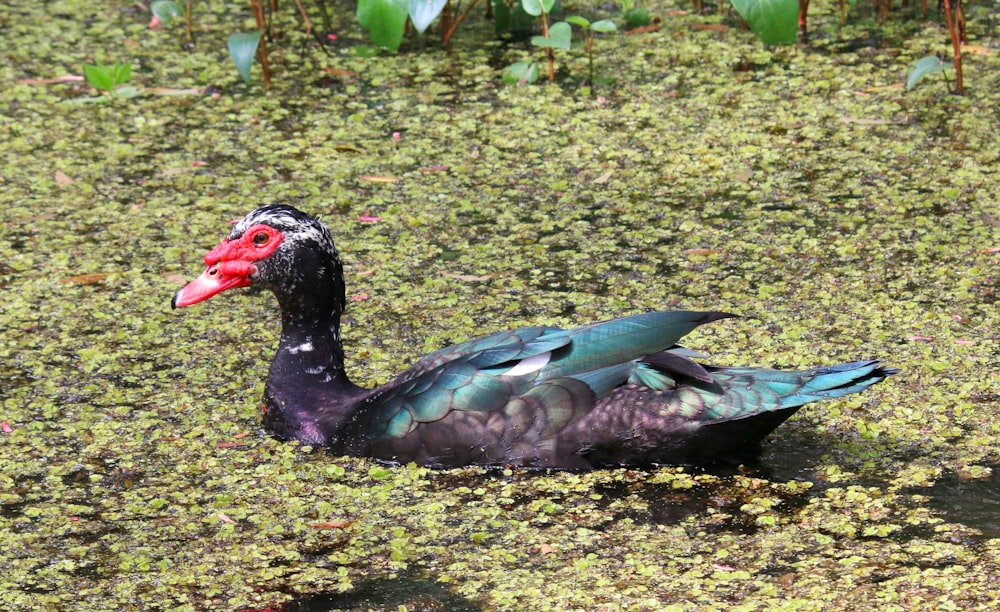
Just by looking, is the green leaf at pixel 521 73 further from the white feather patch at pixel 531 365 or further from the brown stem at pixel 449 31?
the white feather patch at pixel 531 365

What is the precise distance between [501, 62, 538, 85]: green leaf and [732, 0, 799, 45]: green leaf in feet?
3.19

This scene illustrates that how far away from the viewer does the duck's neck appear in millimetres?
4242

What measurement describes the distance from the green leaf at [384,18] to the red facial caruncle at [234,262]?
2.36 metres

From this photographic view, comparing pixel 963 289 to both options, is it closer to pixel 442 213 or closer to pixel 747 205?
pixel 747 205

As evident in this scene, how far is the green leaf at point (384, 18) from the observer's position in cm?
641

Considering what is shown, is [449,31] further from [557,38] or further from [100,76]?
[100,76]

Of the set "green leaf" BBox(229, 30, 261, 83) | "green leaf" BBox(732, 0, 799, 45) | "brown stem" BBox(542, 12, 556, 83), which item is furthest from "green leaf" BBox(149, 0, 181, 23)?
"green leaf" BBox(732, 0, 799, 45)

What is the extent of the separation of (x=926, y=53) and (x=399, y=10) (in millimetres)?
2459

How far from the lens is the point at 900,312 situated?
15.6ft

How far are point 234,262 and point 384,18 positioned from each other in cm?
246

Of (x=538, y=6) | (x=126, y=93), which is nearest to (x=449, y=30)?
(x=538, y=6)

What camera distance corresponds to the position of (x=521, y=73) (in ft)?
21.6

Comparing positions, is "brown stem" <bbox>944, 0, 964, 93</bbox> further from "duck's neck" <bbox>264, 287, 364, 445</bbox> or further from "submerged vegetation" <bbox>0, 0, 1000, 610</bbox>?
"duck's neck" <bbox>264, 287, 364, 445</bbox>

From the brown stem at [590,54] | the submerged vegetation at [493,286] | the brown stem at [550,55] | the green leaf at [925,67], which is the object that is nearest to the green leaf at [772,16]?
the submerged vegetation at [493,286]
